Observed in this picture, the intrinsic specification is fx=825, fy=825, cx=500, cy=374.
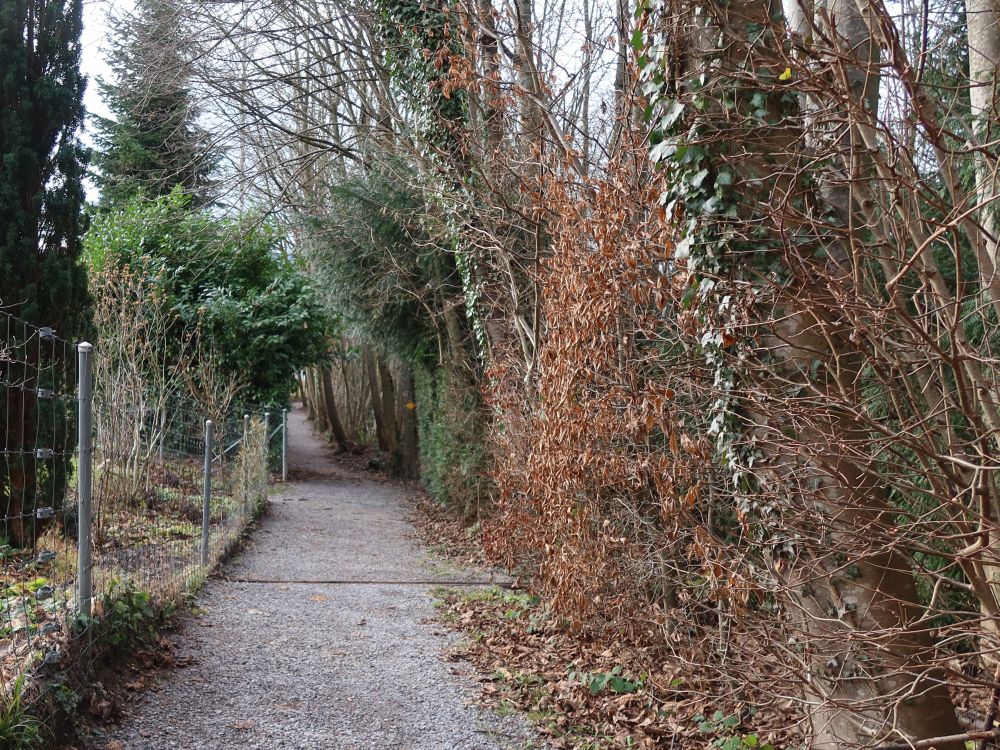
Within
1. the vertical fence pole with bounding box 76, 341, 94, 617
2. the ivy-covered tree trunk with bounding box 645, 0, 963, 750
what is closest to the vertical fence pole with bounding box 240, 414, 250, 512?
the vertical fence pole with bounding box 76, 341, 94, 617

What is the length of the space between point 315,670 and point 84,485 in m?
2.13

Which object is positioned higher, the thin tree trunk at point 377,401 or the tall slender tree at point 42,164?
the tall slender tree at point 42,164

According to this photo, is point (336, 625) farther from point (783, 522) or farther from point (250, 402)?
point (250, 402)

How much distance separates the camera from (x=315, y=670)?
5809 mm

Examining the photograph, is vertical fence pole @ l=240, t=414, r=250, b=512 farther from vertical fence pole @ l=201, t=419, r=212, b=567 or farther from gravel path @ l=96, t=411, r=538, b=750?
vertical fence pole @ l=201, t=419, r=212, b=567

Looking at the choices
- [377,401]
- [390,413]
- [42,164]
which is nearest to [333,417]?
[377,401]

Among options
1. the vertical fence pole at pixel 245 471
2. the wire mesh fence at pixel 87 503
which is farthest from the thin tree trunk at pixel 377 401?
the vertical fence pole at pixel 245 471

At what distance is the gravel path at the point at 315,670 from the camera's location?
4.63 m

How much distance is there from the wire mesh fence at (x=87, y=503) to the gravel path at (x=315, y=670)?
482 mm

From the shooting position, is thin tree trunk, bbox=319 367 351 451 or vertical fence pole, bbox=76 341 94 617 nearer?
vertical fence pole, bbox=76 341 94 617

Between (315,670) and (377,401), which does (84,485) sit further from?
(377,401)

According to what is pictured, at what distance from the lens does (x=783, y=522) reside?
4.00m

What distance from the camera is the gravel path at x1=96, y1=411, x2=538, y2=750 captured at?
463cm

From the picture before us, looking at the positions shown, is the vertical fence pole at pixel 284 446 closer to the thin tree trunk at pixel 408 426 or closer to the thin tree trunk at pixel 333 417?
the thin tree trunk at pixel 408 426
